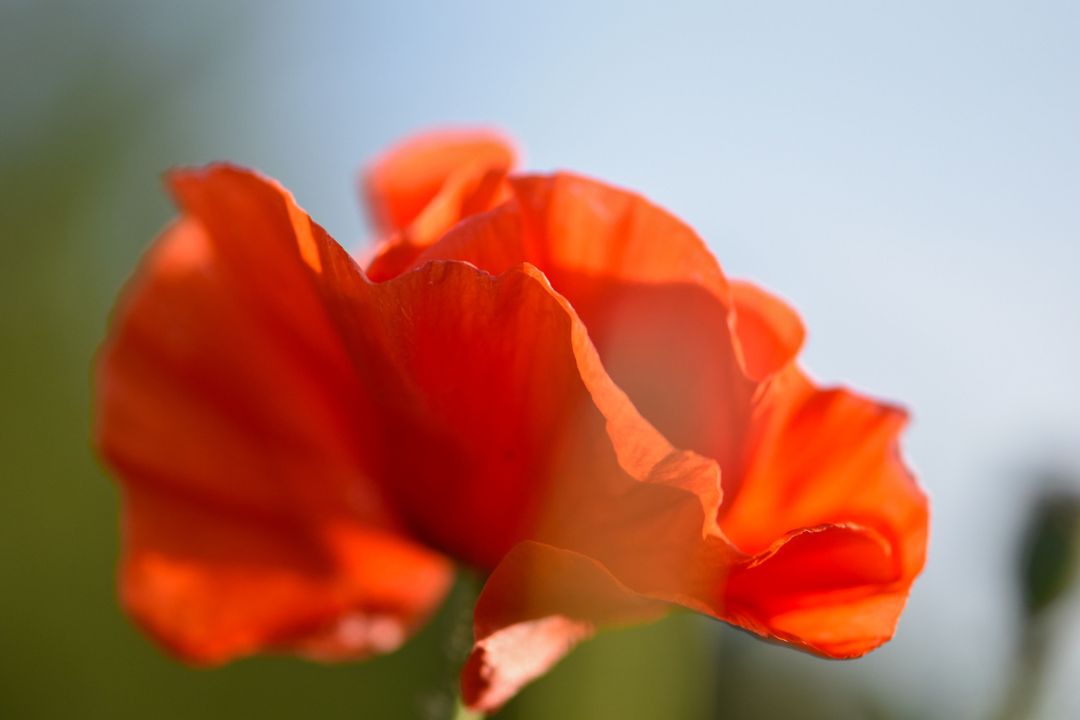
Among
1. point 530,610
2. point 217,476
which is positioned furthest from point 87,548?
point 530,610

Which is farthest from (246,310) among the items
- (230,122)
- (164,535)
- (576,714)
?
(230,122)

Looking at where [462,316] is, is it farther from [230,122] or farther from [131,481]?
[230,122]

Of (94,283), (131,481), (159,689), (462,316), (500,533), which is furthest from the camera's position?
(94,283)

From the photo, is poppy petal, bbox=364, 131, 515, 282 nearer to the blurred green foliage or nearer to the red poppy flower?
the red poppy flower

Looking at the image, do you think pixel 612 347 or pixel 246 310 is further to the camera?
pixel 246 310

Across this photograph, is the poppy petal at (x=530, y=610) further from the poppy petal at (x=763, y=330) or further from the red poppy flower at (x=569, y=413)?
the poppy petal at (x=763, y=330)

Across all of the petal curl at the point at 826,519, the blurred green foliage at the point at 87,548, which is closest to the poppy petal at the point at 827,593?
the petal curl at the point at 826,519
